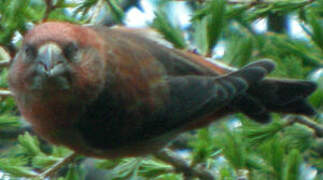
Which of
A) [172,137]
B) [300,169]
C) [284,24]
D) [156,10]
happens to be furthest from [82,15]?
[284,24]

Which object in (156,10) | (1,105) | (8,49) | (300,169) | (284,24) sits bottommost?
(300,169)

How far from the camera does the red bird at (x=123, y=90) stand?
2.66 m

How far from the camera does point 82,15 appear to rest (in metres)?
2.96

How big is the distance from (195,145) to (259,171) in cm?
31

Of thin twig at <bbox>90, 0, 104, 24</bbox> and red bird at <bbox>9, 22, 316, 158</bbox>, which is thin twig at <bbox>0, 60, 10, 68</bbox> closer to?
red bird at <bbox>9, 22, 316, 158</bbox>

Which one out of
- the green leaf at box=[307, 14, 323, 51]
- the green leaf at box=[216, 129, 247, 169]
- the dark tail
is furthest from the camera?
the dark tail

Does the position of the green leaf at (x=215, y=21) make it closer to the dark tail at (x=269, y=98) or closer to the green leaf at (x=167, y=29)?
the green leaf at (x=167, y=29)

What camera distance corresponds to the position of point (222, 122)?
285 centimetres

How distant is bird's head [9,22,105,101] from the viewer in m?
2.58

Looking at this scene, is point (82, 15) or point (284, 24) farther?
point (284, 24)

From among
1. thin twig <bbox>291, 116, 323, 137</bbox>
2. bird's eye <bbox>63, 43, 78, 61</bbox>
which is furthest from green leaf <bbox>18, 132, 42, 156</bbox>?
thin twig <bbox>291, 116, 323, 137</bbox>

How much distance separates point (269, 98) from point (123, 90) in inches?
35.2

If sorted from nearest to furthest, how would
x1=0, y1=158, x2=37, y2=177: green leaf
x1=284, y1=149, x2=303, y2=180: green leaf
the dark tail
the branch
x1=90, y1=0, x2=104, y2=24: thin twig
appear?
x1=284, y1=149, x2=303, y2=180: green leaf → x1=0, y1=158, x2=37, y2=177: green leaf → the branch → x1=90, y1=0, x2=104, y2=24: thin twig → the dark tail

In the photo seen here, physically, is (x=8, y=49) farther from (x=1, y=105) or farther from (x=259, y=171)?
(x=259, y=171)
